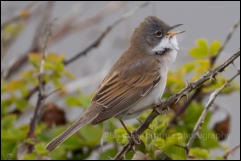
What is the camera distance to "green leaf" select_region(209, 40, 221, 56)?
404 cm

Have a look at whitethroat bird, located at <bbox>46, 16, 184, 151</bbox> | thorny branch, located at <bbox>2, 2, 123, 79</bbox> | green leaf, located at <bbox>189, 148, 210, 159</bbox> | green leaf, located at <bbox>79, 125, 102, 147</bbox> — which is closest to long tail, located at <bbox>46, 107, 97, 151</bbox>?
whitethroat bird, located at <bbox>46, 16, 184, 151</bbox>

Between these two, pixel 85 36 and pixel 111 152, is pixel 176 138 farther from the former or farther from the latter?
pixel 85 36

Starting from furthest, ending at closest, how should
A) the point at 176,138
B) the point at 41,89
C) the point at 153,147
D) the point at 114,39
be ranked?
1. the point at 114,39
2. the point at 41,89
3. the point at 153,147
4. the point at 176,138

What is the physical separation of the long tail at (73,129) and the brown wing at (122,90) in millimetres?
94

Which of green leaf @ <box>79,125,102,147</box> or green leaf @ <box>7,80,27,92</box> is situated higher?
green leaf @ <box>7,80,27,92</box>

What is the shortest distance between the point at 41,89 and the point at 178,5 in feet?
16.3

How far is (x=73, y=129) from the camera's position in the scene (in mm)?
3562

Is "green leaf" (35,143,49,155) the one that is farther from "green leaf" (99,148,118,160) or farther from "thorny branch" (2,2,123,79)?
"thorny branch" (2,2,123,79)

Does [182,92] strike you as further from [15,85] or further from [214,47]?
[15,85]

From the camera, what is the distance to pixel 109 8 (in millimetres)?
6359

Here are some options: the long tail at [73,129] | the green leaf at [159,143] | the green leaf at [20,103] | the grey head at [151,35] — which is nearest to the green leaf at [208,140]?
the green leaf at [159,143]

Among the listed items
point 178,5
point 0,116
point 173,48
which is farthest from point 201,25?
point 0,116

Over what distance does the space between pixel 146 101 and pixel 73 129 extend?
0.72 metres

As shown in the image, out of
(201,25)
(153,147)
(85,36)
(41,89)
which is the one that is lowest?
(201,25)
